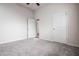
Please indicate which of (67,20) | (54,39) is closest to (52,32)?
(54,39)

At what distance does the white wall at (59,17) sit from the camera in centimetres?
383

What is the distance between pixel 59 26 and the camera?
177 inches

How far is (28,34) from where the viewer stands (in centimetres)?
619

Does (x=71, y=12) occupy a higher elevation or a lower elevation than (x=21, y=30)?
higher

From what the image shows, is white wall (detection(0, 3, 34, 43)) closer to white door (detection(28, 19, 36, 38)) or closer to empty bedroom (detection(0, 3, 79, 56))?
empty bedroom (detection(0, 3, 79, 56))

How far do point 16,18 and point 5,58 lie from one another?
456cm

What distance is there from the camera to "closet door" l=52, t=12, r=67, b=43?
4285mm

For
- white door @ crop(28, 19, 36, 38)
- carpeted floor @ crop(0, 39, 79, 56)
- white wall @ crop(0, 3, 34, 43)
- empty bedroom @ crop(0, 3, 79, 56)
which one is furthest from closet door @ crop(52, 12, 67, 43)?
white wall @ crop(0, 3, 34, 43)

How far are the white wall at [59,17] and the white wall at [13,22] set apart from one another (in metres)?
1.36

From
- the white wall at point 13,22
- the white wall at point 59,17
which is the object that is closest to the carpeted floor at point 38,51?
the white wall at point 59,17

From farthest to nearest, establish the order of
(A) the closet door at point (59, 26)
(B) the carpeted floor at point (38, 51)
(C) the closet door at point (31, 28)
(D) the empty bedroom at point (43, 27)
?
1. (C) the closet door at point (31, 28)
2. (A) the closet door at point (59, 26)
3. (D) the empty bedroom at point (43, 27)
4. (B) the carpeted floor at point (38, 51)

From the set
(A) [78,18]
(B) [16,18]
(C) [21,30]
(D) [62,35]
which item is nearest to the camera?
(A) [78,18]

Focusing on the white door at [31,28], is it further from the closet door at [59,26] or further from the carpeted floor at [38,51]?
the carpeted floor at [38,51]

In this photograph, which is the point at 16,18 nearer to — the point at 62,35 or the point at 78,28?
the point at 62,35
